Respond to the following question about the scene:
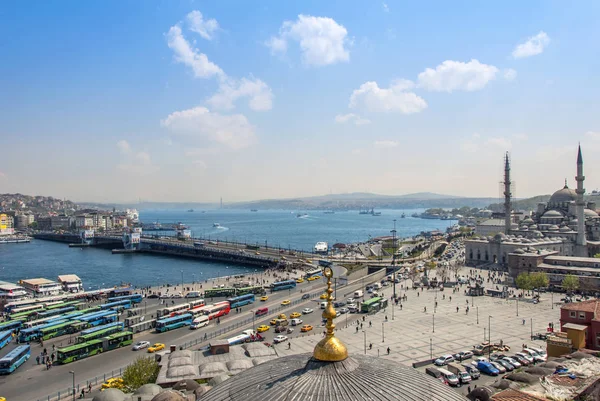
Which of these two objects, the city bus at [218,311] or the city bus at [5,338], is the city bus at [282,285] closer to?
the city bus at [218,311]

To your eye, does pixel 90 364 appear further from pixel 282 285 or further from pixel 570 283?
pixel 570 283

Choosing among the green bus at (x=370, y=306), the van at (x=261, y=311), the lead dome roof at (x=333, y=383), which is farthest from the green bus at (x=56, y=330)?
the lead dome roof at (x=333, y=383)

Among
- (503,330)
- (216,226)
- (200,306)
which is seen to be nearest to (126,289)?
(200,306)

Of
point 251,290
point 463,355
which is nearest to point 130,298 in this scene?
point 251,290

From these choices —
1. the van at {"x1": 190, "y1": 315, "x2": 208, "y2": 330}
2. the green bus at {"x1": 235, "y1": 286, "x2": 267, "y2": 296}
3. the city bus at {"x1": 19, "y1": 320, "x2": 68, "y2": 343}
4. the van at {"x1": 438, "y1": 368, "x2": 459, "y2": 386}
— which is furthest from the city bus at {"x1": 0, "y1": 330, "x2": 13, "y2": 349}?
the van at {"x1": 438, "y1": 368, "x2": 459, "y2": 386}

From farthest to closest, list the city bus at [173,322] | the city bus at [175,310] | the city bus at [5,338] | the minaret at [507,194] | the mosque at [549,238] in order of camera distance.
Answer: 1. the minaret at [507,194]
2. the mosque at [549,238]
3. the city bus at [175,310]
4. the city bus at [173,322]
5. the city bus at [5,338]

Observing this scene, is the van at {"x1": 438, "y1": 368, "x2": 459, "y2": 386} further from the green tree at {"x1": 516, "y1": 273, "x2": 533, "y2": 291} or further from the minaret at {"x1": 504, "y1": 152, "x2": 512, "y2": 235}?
the minaret at {"x1": 504, "y1": 152, "x2": 512, "y2": 235}
